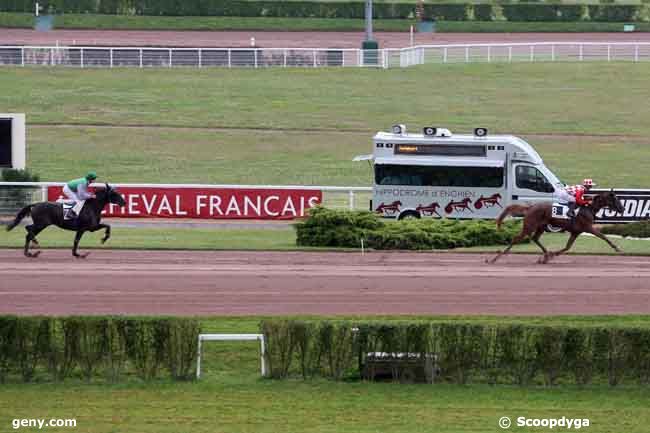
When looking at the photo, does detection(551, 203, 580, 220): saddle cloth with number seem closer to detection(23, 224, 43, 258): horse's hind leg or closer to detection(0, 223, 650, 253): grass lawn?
detection(0, 223, 650, 253): grass lawn

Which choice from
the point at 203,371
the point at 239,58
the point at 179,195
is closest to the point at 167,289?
the point at 203,371

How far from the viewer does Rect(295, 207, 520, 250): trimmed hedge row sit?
81.8 ft

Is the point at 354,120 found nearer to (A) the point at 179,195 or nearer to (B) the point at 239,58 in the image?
(B) the point at 239,58

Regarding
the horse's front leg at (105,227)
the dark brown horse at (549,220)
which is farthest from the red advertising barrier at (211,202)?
the dark brown horse at (549,220)

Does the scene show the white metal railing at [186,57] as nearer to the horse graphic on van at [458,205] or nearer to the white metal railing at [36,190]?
the white metal railing at [36,190]

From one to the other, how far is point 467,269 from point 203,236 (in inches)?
251

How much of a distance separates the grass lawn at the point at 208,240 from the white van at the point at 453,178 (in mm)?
1412

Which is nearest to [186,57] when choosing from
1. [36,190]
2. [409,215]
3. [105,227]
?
[36,190]

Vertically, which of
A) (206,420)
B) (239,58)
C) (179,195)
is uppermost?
(239,58)

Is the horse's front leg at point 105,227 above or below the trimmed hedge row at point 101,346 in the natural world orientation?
above

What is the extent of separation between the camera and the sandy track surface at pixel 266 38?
55250mm

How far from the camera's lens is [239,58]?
51625 mm

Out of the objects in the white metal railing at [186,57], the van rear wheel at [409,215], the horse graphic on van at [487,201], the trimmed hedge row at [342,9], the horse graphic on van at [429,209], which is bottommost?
the van rear wheel at [409,215]
